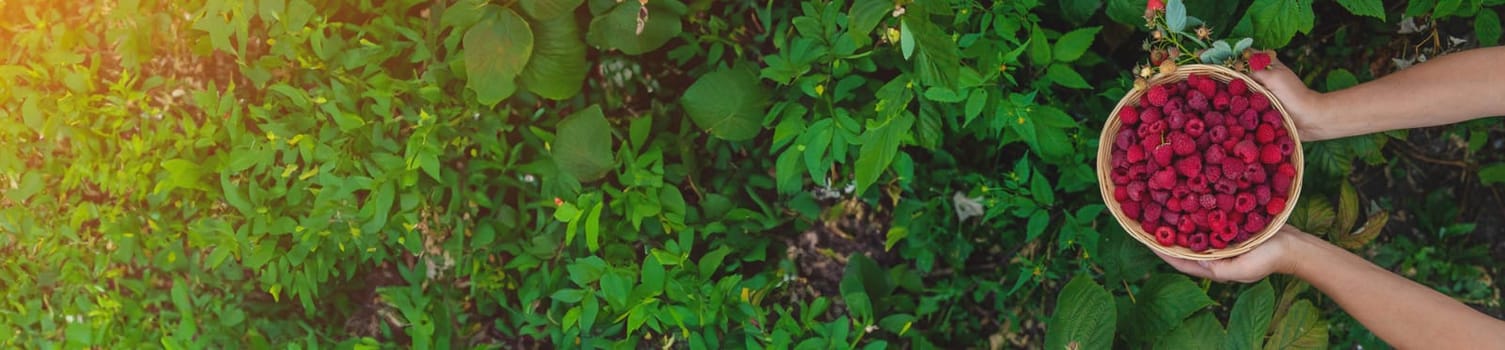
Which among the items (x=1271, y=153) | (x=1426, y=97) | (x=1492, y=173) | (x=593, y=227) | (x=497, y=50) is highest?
(x=1426, y=97)

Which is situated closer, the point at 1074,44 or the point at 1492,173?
the point at 1074,44

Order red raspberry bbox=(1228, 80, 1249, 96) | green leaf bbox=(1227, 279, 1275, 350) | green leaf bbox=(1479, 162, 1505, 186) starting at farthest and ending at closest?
green leaf bbox=(1479, 162, 1505, 186) < green leaf bbox=(1227, 279, 1275, 350) < red raspberry bbox=(1228, 80, 1249, 96)

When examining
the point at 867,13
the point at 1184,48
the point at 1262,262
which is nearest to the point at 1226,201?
the point at 1262,262

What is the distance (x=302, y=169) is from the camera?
6.60 ft

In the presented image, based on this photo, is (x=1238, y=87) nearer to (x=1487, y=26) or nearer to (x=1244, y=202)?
(x=1244, y=202)

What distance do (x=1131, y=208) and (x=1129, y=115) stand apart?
140mm

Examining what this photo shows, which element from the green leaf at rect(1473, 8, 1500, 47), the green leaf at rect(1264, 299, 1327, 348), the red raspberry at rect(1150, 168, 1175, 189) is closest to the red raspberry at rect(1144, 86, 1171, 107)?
the red raspberry at rect(1150, 168, 1175, 189)

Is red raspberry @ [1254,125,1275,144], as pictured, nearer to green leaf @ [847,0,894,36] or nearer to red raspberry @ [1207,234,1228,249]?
red raspberry @ [1207,234,1228,249]

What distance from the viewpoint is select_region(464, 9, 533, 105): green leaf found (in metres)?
1.64

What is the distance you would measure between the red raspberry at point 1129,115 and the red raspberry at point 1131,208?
121 mm

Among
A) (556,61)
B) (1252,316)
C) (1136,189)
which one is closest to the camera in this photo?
(1136,189)

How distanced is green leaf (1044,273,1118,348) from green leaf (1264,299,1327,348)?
26 cm

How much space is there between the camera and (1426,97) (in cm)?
131

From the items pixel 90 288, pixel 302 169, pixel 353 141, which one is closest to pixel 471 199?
pixel 353 141
